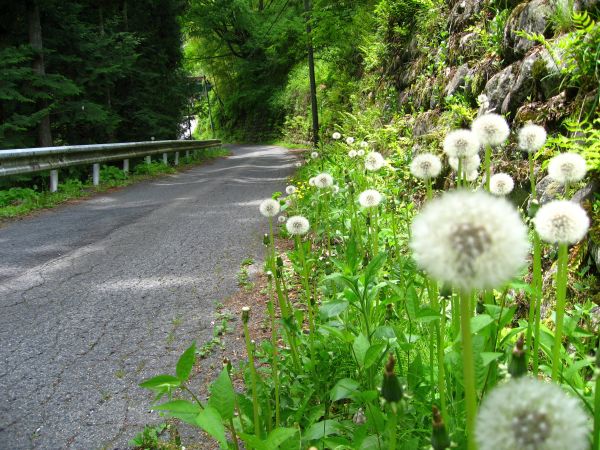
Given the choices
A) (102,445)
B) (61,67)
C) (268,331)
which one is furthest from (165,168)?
(102,445)

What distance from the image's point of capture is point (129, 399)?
261 centimetres

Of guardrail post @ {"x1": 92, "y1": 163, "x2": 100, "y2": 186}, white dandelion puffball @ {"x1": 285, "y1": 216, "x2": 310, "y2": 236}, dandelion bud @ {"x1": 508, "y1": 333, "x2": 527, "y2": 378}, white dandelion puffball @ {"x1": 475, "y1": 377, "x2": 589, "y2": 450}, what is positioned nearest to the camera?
white dandelion puffball @ {"x1": 475, "y1": 377, "x2": 589, "y2": 450}

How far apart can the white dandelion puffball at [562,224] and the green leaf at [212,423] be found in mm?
1092

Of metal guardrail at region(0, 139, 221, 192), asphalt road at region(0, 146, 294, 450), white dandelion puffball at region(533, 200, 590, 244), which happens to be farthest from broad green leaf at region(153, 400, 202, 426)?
metal guardrail at region(0, 139, 221, 192)

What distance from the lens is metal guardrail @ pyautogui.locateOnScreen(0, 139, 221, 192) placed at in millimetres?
8805

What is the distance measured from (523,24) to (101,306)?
4.93m

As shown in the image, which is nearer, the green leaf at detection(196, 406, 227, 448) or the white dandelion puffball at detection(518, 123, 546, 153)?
the green leaf at detection(196, 406, 227, 448)

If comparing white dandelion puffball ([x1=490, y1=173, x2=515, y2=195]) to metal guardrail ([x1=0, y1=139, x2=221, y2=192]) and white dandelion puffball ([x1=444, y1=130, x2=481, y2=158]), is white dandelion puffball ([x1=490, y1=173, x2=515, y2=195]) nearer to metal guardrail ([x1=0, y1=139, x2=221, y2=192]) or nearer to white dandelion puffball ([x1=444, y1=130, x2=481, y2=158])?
white dandelion puffball ([x1=444, y1=130, x2=481, y2=158])

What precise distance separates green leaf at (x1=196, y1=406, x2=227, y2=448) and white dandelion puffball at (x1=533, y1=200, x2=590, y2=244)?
3.58 feet

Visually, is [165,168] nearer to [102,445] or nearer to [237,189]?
[237,189]

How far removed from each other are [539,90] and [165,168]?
12990 millimetres

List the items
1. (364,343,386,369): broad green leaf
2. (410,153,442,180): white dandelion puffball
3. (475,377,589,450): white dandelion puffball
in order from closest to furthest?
(475,377,589,450): white dandelion puffball < (364,343,386,369): broad green leaf < (410,153,442,180): white dandelion puffball

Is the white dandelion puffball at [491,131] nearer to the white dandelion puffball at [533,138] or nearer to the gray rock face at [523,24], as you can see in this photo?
the white dandelion puffball at [533,138]

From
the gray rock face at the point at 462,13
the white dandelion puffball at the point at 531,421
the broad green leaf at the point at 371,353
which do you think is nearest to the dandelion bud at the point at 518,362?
the white dandelion puffball at the point at 531,421
